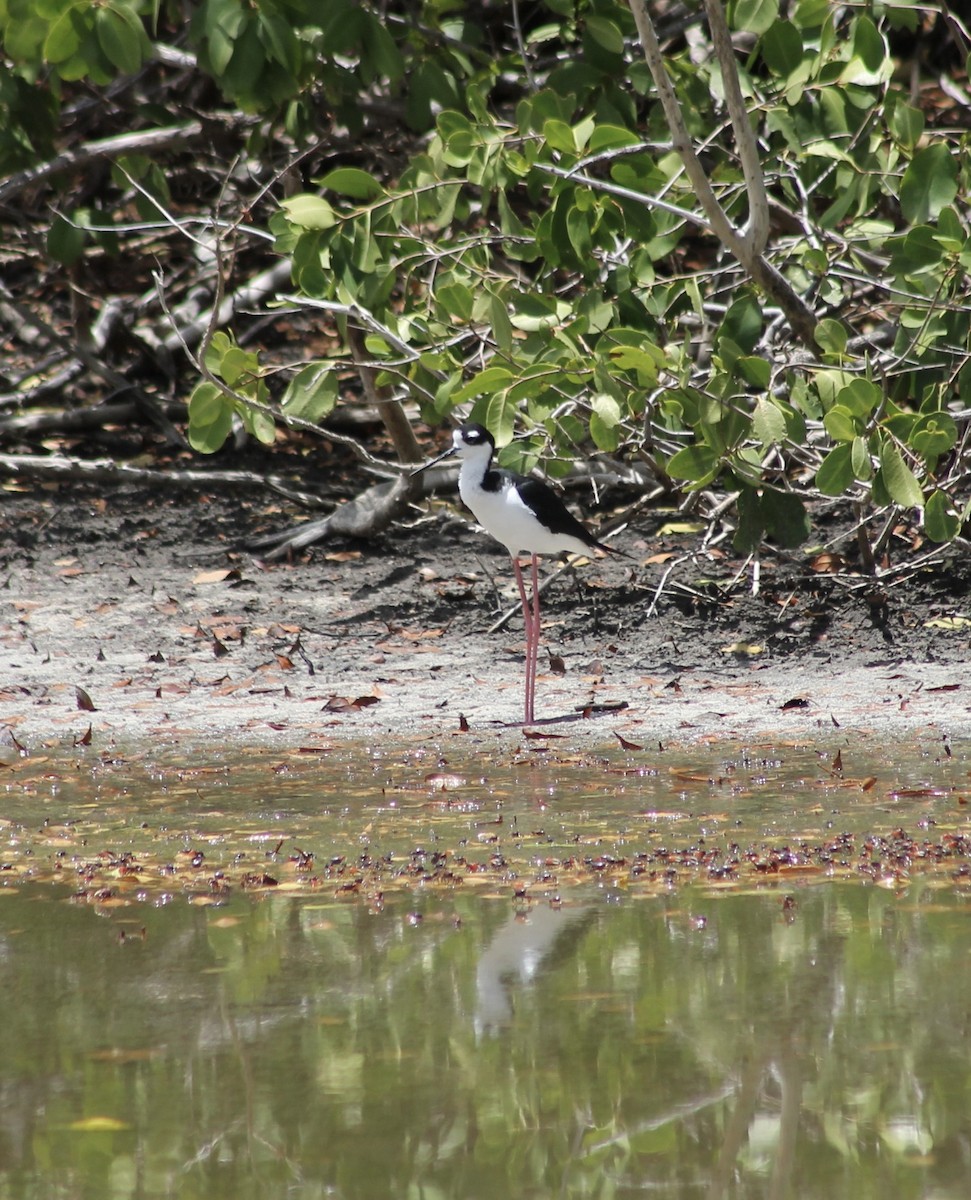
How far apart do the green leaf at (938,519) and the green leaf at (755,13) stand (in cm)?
188

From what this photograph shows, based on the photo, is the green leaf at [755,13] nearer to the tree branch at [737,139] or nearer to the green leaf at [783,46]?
the green leaf at [783,46]

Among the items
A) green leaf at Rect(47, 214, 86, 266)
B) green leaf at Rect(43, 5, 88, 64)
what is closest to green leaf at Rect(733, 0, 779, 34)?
green leaf at Rect(43, 5, 88, 64)

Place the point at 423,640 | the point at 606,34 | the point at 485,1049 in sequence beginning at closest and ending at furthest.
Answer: the point at 485,1049 → the point at 606,34 → the point at 423,640

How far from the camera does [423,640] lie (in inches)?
292

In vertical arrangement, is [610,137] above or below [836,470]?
above

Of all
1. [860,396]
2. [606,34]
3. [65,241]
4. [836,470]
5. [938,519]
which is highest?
[606,34]

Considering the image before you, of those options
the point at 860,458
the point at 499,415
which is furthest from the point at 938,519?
the point at 499,415

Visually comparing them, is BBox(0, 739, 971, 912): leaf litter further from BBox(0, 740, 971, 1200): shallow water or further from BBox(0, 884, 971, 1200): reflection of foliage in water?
BBox(0, 884, 971, 1200): reflection of foliage in water

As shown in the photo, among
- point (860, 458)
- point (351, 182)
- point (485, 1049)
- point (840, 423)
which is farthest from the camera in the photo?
point (351, 182)

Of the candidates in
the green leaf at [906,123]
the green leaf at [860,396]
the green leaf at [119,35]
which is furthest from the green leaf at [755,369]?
the green leaf at [119,35]

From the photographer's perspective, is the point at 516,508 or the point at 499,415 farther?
the point at 516,508

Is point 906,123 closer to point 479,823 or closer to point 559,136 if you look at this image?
point 559,136

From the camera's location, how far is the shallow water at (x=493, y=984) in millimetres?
2451

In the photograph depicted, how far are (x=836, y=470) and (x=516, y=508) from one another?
54.9 inches
